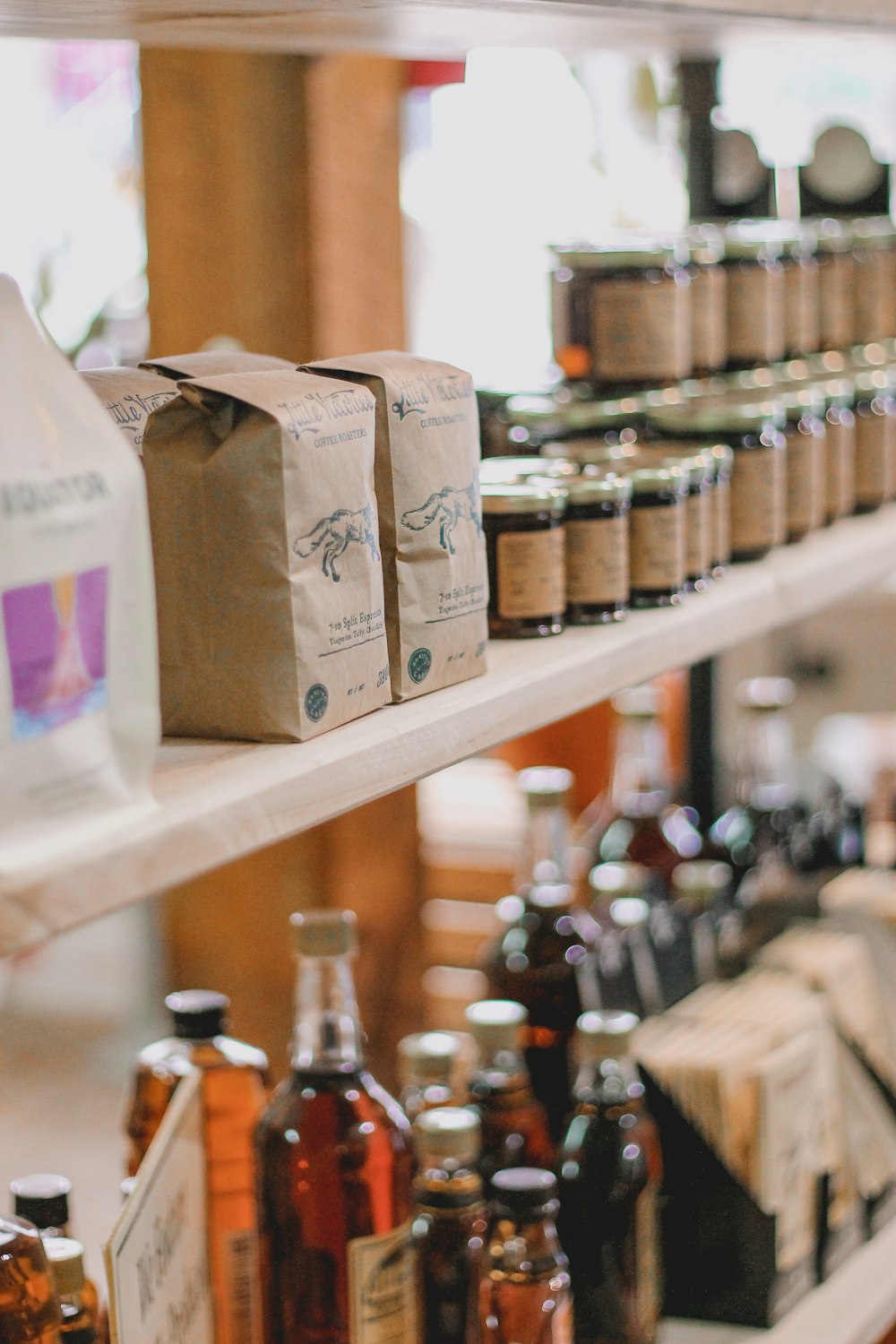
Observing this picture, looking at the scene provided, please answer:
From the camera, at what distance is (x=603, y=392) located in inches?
59.0

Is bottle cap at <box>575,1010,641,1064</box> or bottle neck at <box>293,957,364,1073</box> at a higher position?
bottle neck at <box>293,957,364,1073</box>

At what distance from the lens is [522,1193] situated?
108 cm

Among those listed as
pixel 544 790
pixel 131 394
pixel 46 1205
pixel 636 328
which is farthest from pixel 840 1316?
pixel 131 394

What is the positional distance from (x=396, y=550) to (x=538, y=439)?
520 millimetres

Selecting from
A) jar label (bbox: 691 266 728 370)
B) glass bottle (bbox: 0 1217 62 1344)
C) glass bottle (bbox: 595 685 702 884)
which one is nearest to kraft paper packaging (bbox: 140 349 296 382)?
glass bottle (bbox: 0 1217 62 1344)

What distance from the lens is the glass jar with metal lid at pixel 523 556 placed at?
1.13 metres

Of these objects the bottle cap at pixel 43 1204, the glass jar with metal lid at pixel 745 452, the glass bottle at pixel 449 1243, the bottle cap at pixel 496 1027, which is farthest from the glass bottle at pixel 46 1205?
the glass jar with metal lid at pixel 745 452

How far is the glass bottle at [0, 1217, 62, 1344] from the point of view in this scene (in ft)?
2.92

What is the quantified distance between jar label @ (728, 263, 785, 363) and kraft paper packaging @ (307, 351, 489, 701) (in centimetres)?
68

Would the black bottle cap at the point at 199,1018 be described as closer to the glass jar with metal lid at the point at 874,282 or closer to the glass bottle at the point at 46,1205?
the glass bottle at the point at 46,1205

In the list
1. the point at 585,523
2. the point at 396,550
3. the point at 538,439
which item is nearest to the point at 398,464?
the point at 396,550

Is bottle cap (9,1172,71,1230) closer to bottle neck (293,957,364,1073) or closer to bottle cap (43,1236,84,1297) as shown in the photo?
bottle cap (43,1236,84,1297)

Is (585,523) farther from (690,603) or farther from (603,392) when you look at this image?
(603,392)

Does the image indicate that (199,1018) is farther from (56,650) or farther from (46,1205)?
(56,650)
